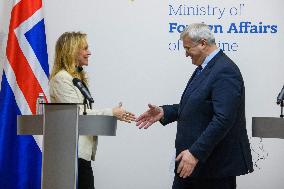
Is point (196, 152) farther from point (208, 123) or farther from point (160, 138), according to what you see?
point (160, 138)

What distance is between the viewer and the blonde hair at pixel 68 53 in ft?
10.9

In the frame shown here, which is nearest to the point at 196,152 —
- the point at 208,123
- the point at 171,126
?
the point at 208,123

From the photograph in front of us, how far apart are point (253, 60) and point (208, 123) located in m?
1.68

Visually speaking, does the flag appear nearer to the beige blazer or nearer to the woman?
the woman

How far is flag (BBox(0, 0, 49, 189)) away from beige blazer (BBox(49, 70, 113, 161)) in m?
0.99

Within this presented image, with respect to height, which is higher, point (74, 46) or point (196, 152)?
point (74, 46)

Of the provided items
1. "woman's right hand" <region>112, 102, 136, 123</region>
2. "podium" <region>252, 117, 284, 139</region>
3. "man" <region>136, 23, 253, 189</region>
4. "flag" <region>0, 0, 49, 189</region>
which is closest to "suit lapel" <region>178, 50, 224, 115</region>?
"man" <region>136, 23, 253, 189</region>

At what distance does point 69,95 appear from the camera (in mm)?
3127

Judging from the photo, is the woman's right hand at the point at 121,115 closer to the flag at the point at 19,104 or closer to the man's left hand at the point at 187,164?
the man's left hand at the point at 187,164

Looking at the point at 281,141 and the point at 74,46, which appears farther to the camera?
the point at 281,141

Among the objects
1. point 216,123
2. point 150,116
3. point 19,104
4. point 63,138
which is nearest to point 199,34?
point 216,123

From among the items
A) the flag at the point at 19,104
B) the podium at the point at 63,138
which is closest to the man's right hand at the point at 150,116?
the podium at the point at 63,138

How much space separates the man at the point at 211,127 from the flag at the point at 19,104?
5.18 feet

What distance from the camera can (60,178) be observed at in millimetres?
2408
